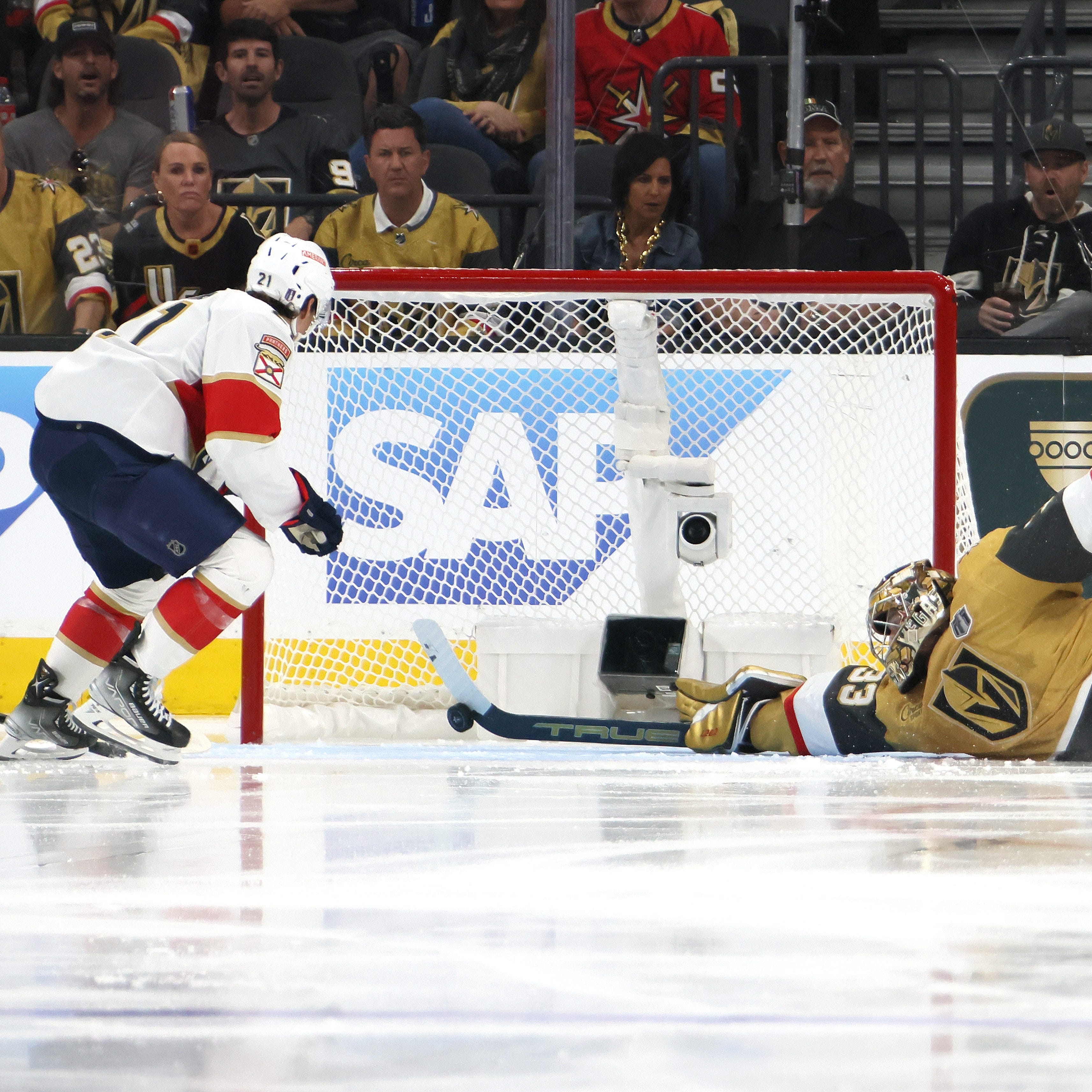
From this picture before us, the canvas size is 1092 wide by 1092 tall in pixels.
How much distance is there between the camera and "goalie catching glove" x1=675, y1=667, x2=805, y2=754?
2.96m

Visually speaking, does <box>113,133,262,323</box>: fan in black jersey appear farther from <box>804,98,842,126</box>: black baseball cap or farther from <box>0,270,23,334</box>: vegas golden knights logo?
<box>804,98,842,126</box>: black baseball cap

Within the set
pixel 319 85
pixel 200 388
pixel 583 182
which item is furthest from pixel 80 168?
pixel 200 388

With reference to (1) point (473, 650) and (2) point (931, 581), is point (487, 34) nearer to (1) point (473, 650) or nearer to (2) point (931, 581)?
(1) point (473, 650)

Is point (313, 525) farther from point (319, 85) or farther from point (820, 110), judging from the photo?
point (319, 85)

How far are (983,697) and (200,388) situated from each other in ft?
5.30

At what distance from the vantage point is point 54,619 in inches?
150

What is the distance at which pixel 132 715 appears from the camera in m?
2.62

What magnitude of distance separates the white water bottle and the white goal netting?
1934 mm

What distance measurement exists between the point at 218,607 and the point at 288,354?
0.50 m

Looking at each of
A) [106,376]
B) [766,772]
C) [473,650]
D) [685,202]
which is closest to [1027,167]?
[685,202]

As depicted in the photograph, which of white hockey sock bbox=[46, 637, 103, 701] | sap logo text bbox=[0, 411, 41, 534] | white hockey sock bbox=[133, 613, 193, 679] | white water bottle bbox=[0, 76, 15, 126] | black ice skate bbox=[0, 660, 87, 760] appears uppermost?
white water bottle bbox=[0, 76, 15, 126]

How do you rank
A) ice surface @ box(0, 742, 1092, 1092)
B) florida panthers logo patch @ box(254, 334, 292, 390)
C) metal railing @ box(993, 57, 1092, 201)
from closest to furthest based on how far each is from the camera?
ice surface @ box(0, 742, 1092, 1092)
florida panthers logo patch @ box(254, 334, 292, 390)
metal railing @ box(993, 57, 1092, 201)

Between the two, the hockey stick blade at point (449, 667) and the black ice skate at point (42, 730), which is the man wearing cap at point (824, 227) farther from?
the black ice skate at point (42, 730)

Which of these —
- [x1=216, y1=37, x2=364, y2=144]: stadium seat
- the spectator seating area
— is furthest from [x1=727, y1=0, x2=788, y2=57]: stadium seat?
[x1=216, y1=37, x2=364, y2=144]: stadium seat
